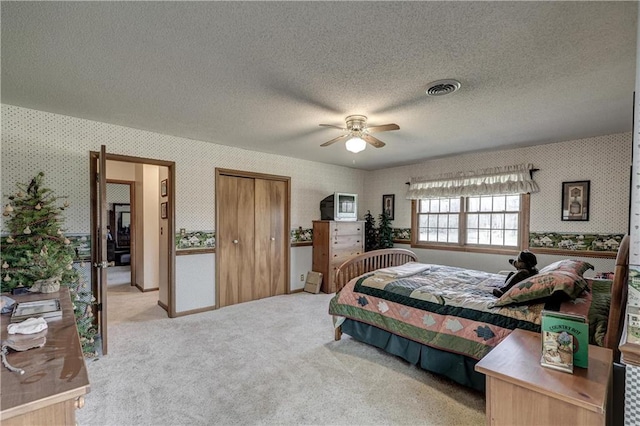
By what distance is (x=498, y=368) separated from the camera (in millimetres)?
1396

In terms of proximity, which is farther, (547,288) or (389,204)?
(389,204)

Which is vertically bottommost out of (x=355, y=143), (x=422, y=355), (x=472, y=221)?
(x=422, y=355)

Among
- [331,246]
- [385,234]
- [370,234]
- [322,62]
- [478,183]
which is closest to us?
[322,62]

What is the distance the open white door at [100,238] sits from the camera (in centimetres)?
284

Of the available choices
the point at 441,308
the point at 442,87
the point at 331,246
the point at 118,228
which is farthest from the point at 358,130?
the point at 118,228

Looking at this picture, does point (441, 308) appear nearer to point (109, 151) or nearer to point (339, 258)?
A: point (339, 258)

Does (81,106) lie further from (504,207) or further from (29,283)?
(504,207)

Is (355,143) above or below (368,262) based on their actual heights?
above

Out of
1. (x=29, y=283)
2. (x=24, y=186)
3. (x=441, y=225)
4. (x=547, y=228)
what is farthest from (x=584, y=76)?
(x=24, y=186)

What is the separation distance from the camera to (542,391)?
1257mm

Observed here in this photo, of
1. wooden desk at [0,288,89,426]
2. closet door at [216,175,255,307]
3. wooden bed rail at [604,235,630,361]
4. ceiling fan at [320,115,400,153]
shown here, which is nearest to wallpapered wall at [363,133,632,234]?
ceiling fan at [320,115,400,153]

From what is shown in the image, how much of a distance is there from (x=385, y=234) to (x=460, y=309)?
346 centimetres

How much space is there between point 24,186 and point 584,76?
16.1ft

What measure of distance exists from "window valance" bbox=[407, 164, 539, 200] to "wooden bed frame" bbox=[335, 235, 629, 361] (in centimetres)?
134
